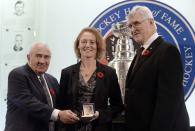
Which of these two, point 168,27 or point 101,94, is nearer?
point 101,94

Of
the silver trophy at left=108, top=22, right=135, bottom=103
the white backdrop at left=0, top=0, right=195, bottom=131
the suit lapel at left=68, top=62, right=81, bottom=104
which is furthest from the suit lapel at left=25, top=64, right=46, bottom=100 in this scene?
the white backdrop at left=0, top=0, right=195, bottom=131

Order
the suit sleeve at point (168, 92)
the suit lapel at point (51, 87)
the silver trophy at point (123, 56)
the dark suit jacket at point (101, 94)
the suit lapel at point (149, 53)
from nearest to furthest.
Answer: the suit sleeve at point (168, 92)
the suit lapel at point (149, 53)
the dark suit jacket at point (101, 94)
the suit lapel at point (51, 87)
the silver trophy at point (123, 56)

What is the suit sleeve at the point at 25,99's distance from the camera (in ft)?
7.29

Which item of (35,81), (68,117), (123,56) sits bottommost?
(68,117)

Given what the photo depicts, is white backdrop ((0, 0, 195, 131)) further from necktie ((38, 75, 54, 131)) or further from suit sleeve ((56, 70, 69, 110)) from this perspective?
suit sleeve ((56, 70, 69, 110))

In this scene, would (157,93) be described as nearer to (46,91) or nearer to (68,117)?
(68,117)

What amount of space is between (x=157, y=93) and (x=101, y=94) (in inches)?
19.5

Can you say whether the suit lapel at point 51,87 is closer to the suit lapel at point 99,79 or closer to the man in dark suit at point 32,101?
the man in dark suit at point 32,101

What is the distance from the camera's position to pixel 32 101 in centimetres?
222

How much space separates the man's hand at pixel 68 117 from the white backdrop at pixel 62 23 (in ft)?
4.32

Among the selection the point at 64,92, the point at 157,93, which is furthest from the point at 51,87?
the point at 157,93

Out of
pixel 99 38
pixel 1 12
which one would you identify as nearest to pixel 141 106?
pixel 99 38

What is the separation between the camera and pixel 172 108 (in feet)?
5.78

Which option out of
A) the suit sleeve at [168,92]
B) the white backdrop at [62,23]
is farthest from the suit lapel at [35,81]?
the white backdrop at [62,23]
